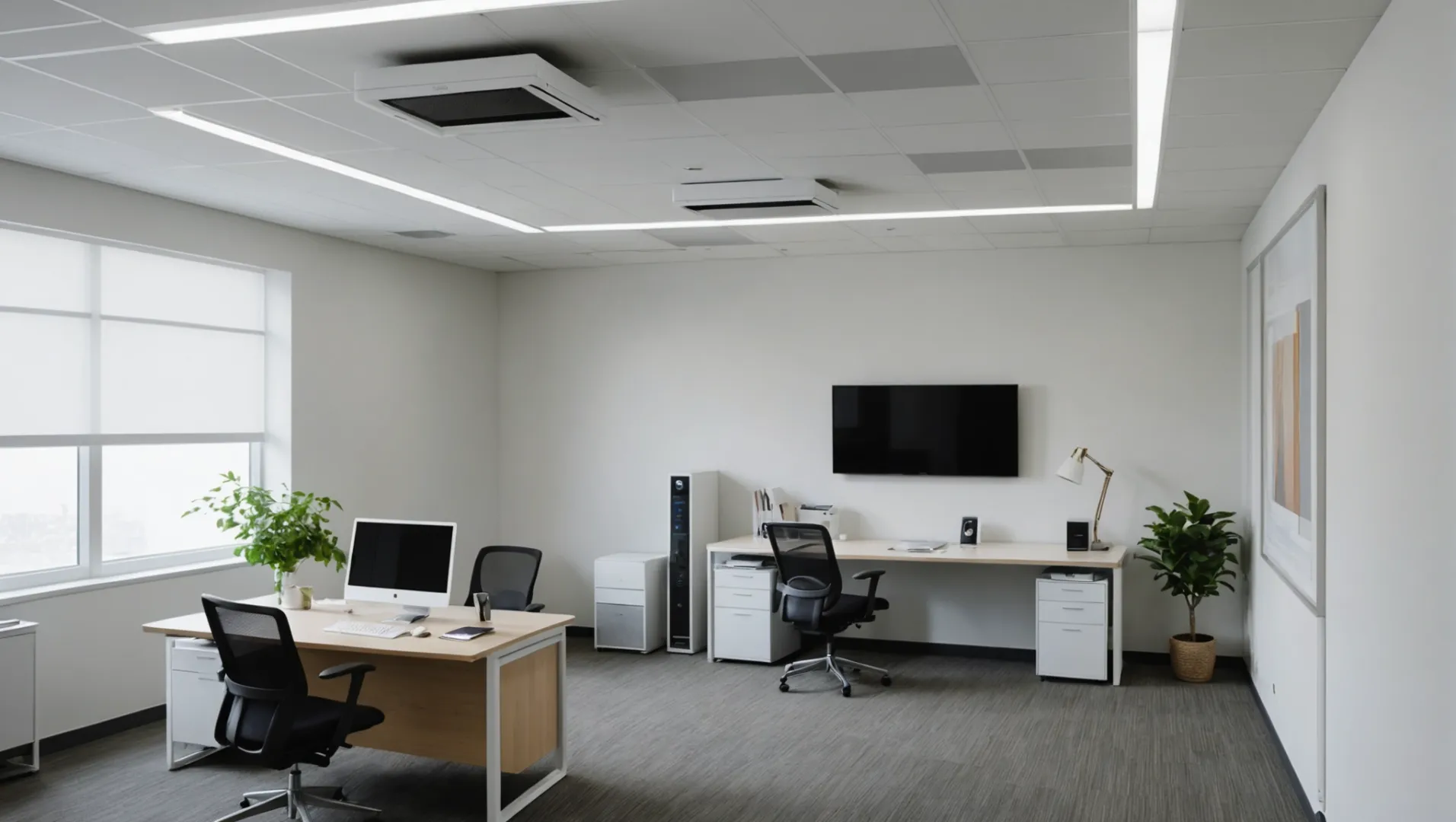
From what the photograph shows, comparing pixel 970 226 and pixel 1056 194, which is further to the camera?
pixel 970 226

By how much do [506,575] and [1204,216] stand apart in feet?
14.1

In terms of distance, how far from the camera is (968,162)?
15.9ft

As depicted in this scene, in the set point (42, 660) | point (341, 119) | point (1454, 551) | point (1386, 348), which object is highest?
point (341, 119)

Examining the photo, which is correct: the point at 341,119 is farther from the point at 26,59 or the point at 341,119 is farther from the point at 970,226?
the point at 970,226

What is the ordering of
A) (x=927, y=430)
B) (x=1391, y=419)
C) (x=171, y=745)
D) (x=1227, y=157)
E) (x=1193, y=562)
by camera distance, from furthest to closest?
(x=927, y=430) → (x=1193, y=562) → (x=171, y=745) → (x=1227, y=157) → (x=1391, y=419)

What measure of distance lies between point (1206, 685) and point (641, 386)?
4283mm

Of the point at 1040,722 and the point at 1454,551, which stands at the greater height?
the point at 1454,551

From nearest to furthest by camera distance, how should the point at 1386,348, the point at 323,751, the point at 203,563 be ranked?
the point at 1386,348 < the point at 323,751 < the point at 203,563

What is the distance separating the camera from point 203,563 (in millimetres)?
6094

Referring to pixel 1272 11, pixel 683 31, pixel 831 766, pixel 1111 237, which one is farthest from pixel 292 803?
pixel 1111 237

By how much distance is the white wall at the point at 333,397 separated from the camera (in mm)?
5230

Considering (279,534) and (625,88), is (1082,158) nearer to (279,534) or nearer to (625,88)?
(625,88)

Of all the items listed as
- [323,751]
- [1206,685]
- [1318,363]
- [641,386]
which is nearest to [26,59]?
[323,751]

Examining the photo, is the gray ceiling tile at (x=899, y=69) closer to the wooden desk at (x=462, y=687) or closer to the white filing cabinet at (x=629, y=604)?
the wooden desk at (x=462, y=687)
